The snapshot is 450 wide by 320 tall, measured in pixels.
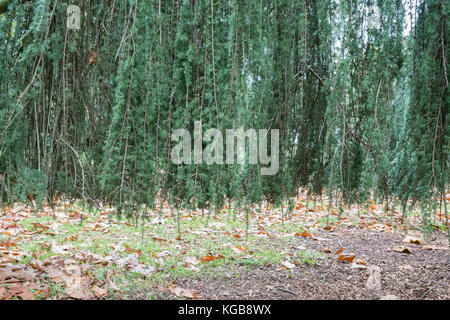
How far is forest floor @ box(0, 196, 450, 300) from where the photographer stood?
257cm

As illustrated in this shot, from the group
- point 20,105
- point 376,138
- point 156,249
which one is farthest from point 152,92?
point 156,249

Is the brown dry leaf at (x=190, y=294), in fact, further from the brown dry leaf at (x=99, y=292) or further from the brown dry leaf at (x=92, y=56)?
the brown dry leaf at (x=92, y=56)

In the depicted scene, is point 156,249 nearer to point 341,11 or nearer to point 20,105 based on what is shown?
point 20,105

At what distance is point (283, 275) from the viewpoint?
3.05 metres

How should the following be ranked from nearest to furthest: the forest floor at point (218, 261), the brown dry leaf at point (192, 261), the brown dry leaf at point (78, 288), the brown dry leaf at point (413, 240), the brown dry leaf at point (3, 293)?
the brown dry leaf at point (3, 293) < the brown dry leaf at point (78, 288) < the forest floor at point (218, 261) < the brown dry leaf at point (192, 261) < the brown dry leaf at point (413, 240)

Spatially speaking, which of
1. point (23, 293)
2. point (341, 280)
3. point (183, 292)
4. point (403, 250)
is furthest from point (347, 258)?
point (23, 293)

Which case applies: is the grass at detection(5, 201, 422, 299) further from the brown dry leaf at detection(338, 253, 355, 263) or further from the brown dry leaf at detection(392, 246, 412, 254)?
the brown dry leaf at detection(392, 246, 412, 254)

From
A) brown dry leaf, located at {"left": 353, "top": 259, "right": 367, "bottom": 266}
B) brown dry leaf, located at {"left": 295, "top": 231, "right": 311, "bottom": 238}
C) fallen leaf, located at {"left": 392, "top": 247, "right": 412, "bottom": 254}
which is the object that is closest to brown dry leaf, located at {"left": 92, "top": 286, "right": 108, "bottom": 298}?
brown dry leaf, located at {"left": 353, "top": 259, "right": 367, "bottom": 266}

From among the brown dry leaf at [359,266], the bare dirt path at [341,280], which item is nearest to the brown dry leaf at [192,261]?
the bare dirt path at [341,280]

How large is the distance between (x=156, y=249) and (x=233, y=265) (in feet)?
3.06

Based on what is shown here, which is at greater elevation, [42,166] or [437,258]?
[42,166]

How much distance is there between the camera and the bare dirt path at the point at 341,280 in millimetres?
2646

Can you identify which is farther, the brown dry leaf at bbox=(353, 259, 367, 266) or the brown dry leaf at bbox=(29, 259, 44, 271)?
the brown dry leaf at bbox=(353, 259, 367, 266)
